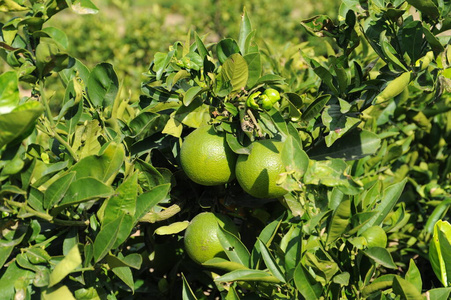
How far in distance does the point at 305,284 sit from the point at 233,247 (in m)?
0.18

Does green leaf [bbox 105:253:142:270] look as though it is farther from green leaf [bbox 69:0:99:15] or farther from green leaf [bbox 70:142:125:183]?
green leaf [bbox 69:0:99:15]

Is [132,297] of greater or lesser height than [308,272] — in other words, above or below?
below

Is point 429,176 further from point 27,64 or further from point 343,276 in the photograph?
point 27,64

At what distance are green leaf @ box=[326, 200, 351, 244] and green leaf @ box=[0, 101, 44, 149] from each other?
61cm

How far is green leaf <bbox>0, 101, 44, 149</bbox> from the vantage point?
2.44ft

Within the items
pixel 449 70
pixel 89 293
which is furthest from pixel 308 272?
pixel 449 70

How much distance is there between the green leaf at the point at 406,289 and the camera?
3.07 ft

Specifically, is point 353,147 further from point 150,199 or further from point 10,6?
point 10,6

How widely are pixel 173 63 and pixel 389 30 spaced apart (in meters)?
0.53

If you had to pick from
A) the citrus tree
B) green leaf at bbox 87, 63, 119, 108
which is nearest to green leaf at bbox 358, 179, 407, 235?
the citrus tree

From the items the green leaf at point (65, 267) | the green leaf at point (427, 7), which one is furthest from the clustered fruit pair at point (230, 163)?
the green leaf at point (427, 7)

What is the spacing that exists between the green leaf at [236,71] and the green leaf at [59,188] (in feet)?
1.23

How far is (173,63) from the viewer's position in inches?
44.8

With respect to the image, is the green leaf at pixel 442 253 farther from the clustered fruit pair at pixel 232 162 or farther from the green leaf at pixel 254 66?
the green leaf at pixel 254 66
